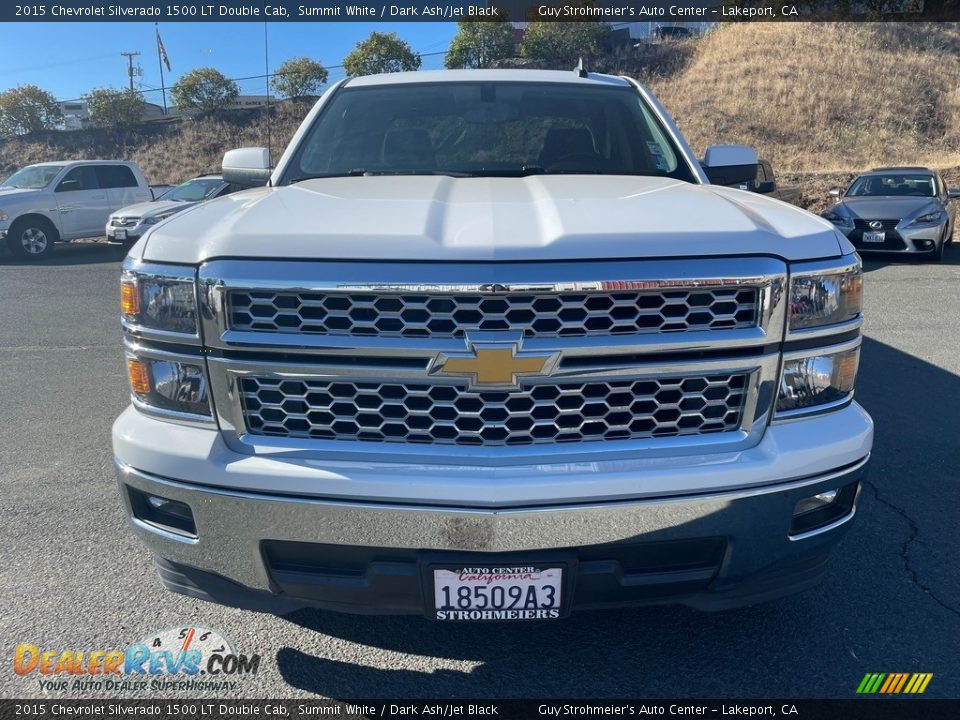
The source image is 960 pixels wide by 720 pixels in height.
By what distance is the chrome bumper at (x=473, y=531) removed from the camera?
2.01 m

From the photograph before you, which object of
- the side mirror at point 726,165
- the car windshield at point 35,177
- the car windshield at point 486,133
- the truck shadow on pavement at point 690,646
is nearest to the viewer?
the truck shadow on pavement at point 690,646

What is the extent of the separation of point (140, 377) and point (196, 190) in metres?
14.4

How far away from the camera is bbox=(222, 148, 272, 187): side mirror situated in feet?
12.7

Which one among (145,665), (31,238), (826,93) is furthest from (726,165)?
(826,93)

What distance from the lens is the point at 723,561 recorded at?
2152 mm

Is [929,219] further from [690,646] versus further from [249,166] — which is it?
[690,646]

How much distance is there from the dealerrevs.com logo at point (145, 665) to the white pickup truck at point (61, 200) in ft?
45.3

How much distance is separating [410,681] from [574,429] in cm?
102

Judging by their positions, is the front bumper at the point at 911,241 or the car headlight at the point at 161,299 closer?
the car headlight at the point at 161,299

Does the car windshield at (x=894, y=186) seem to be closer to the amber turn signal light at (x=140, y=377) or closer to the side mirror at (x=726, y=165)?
the side mirror at (x=726, y=165)

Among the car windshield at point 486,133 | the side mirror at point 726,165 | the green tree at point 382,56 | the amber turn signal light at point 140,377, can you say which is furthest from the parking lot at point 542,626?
the green tree at point 382,56

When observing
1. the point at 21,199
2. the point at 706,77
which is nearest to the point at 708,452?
the point at 21,199

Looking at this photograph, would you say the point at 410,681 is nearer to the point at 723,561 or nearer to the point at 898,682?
the point at 723,561

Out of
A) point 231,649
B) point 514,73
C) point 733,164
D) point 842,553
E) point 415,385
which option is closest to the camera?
point 415,385
